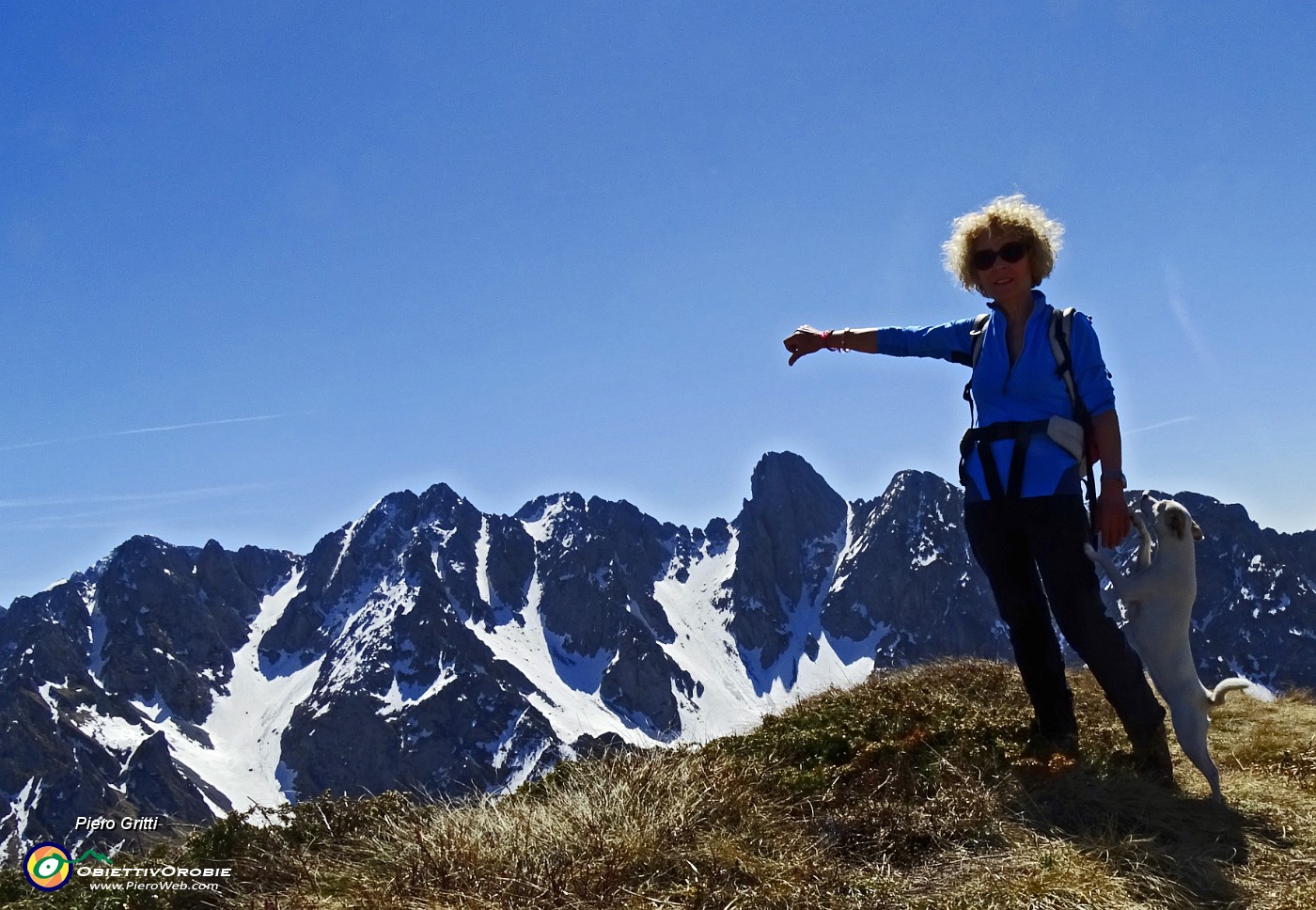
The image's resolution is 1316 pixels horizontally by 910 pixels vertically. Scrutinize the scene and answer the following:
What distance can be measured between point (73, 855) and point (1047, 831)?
508 centimetres

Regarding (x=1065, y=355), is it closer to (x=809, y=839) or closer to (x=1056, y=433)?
(x=1056, y=433)

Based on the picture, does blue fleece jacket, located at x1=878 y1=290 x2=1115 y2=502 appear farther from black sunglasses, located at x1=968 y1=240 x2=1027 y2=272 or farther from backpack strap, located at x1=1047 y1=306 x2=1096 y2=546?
black sunglasses, located at x1=968 y1=240 x2=1027 y2=272

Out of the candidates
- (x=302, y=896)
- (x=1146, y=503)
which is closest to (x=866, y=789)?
(x=1146, y=503)

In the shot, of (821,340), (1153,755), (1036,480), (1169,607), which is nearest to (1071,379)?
(1036,480)

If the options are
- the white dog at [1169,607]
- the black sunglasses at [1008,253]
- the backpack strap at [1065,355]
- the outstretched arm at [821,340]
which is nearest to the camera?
the white dog at [1169,607]

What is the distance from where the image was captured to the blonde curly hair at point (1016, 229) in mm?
6148

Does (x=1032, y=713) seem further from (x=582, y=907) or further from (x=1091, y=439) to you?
(x=582, y=907)

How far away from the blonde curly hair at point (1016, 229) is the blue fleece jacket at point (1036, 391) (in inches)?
9.7

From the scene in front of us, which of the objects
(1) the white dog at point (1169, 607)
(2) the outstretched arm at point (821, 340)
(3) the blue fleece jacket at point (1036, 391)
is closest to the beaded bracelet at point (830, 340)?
(2) the outstretched arm at point (821, 340)

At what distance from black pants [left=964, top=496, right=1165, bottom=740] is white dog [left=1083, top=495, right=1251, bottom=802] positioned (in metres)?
0.11

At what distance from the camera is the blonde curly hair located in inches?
242

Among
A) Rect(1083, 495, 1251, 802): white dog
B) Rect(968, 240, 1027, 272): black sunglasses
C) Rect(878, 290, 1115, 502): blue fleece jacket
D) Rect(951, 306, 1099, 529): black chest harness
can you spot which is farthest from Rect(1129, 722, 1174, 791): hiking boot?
Rect(968, 240, 1027, 272): black sunglasses

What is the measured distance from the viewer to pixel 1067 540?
222 inches

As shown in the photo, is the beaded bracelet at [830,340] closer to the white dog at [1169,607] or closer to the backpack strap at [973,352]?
the backpack strap at [973,352]
